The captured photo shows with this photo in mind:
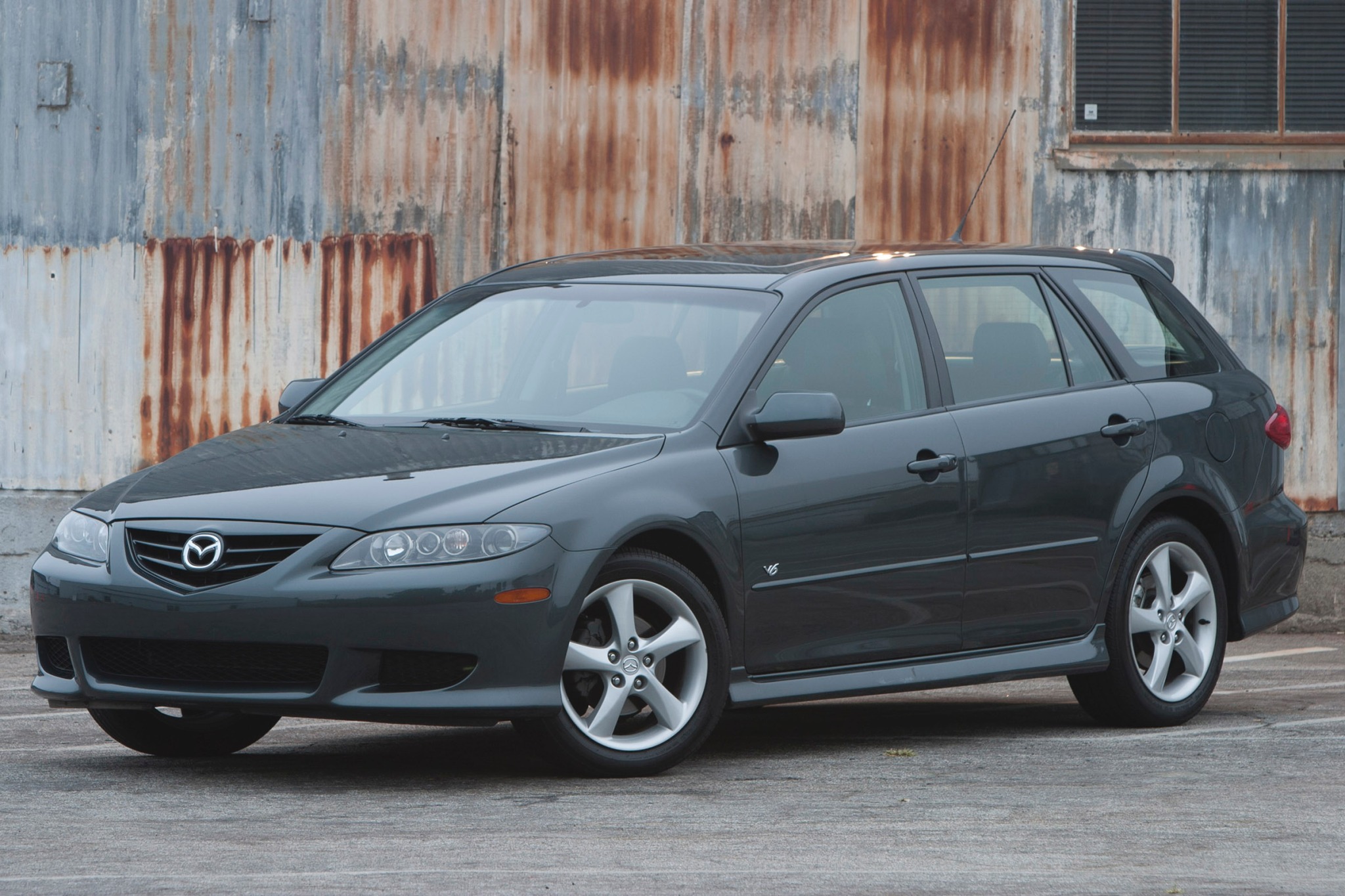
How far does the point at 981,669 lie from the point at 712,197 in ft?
17.4

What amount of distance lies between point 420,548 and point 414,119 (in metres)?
6.36

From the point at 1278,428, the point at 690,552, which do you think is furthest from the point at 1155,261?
the point at 690,552

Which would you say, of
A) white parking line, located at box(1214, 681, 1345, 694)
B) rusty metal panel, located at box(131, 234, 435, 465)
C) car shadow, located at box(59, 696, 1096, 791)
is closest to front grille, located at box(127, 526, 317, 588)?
car shadow, located at box(59, 696, 1096, 791)

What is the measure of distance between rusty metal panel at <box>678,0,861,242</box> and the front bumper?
624 cm

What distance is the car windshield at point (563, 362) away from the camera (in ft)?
22.1

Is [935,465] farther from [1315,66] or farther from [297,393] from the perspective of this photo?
[1315,66]

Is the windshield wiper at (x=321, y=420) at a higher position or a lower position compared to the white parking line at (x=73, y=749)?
higher

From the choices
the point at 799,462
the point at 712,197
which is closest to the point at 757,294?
the point at 799,462

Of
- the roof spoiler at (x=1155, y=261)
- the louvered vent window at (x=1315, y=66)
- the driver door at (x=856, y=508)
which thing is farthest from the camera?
the louvered vent window at (x=1315, y=66)

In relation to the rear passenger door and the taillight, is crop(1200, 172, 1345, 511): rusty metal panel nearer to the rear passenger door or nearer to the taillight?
the taillight

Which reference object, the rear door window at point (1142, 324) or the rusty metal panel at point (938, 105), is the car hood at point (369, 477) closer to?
the rear door window at point (1142, 324)

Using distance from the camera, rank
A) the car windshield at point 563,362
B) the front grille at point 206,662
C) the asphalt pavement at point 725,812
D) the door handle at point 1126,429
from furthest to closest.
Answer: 1. the door handle at point 1126,429
2. the car windshield at point 563,362
3. the front grille at point 206,662
4. the asphalt pavement at point 725,812

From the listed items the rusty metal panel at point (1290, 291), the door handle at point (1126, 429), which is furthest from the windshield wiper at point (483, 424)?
the rusty metal panel at point (1290, 291)

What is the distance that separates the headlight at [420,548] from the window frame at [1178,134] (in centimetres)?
716
